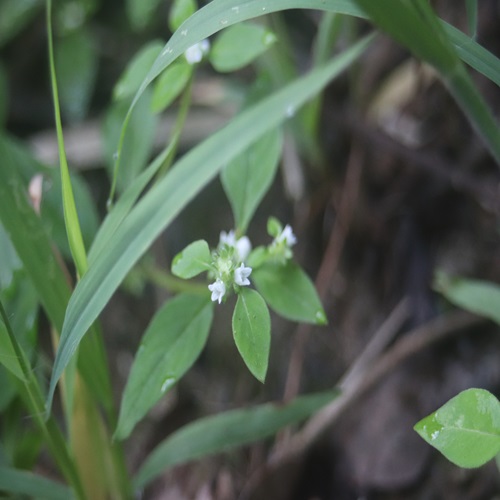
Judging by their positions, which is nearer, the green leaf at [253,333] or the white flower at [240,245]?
the green leaf at [253,333]

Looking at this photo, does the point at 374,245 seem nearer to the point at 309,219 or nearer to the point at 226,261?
the point at 309,219

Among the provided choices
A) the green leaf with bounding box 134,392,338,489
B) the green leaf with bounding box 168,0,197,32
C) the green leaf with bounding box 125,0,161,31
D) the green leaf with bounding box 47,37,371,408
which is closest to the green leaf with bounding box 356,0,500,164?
the green leaf with bounding box 47,37,371,408

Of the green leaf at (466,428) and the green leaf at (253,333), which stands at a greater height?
the green leaf at (253,333)

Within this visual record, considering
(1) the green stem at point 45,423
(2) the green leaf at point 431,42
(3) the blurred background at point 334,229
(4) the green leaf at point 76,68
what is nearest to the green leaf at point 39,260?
(1) the green stem at point 45,423

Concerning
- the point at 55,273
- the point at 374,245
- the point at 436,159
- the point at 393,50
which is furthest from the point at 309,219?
the point at 55,273

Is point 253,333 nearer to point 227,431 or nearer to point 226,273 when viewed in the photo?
point 226,273

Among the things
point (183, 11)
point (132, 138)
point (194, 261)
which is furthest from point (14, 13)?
point (194, 261)

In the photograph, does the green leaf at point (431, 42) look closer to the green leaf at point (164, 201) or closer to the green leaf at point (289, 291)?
the green leaf at point (164, 201)
